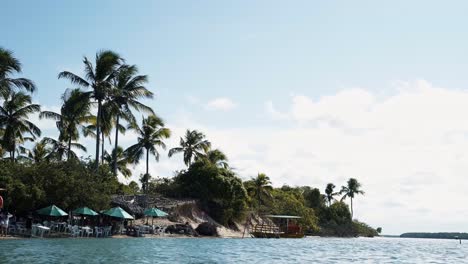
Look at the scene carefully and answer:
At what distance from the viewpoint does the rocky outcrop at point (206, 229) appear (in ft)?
166

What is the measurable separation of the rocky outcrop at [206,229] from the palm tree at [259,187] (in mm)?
20346

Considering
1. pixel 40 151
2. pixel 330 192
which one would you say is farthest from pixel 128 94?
pixel 330 192

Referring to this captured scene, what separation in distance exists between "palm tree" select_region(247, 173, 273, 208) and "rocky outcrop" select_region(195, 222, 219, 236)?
20.3m

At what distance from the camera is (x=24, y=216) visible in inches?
1538

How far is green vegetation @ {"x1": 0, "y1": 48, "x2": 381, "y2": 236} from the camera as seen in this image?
37469 millimetres

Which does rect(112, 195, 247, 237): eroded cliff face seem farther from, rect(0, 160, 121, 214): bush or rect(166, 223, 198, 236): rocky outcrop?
rect(0, 160, 121, 214): bush

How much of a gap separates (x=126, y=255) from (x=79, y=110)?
2741 centimetres

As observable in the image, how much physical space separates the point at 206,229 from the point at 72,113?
16462mm

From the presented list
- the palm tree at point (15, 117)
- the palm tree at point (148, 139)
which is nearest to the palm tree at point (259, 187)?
the palm tree at point (148, 139)

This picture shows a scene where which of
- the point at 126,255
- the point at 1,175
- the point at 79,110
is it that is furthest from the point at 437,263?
the point at 79,110

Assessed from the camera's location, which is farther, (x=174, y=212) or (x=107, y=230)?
(x=174, y=212)

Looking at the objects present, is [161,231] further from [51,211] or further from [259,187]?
[259,187]

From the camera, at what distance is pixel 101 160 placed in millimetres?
53125

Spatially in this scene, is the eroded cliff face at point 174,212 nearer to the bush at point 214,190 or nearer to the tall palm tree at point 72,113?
the bush at point 214,190
